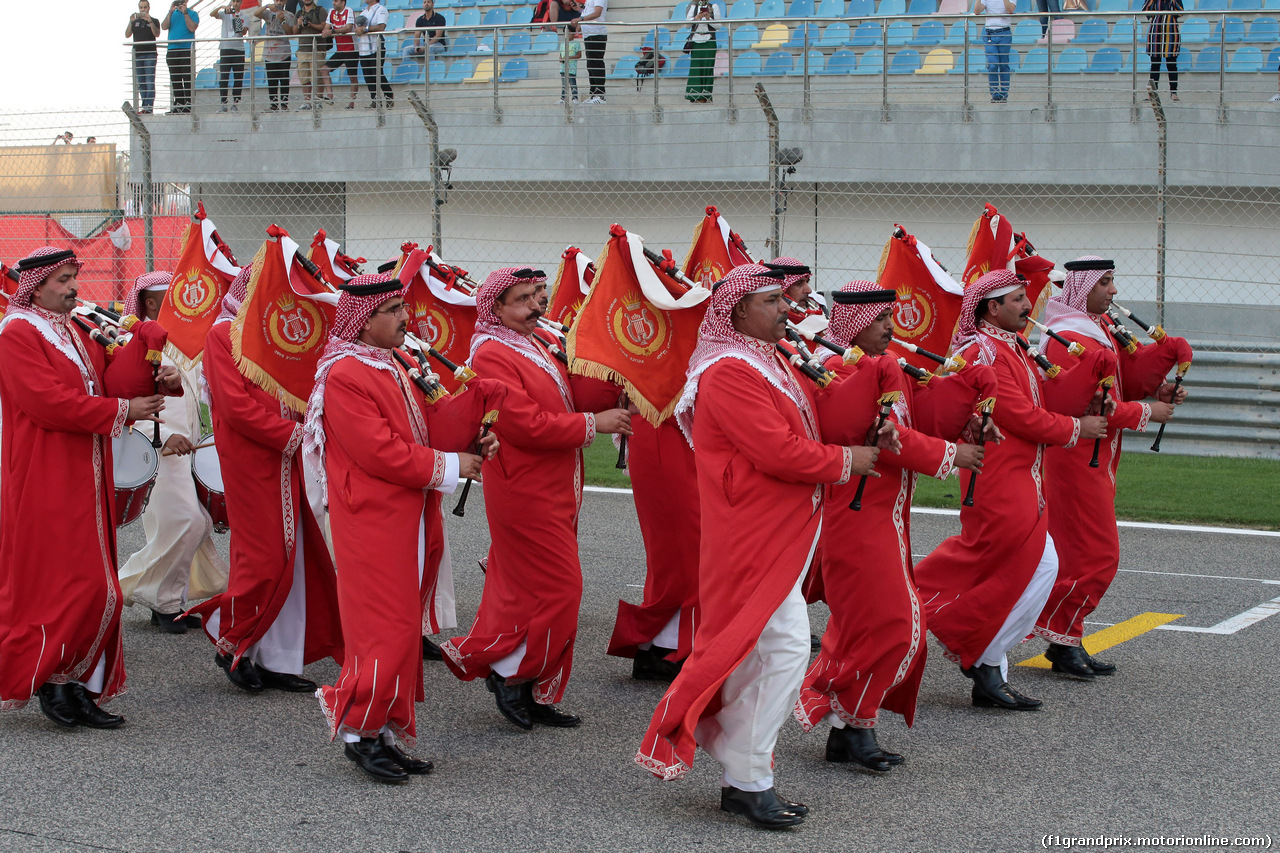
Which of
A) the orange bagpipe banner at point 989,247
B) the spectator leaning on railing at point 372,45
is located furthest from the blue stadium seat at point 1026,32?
the orange bagpipe banner at point 989,247

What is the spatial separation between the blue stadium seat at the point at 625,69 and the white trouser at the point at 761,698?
45.0ft

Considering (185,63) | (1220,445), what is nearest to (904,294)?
(1220,445)

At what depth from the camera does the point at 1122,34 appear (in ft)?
51.2

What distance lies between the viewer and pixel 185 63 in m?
18.9

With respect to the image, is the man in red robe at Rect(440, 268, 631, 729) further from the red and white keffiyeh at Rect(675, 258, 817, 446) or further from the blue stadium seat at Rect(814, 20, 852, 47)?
the blue stadium seat at Rect(814, 20, 852, 47)

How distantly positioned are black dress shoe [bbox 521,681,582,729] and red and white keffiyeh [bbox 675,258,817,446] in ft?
5.78

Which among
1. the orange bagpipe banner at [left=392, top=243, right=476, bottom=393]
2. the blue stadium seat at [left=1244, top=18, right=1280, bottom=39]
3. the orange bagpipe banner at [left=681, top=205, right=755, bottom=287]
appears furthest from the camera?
the blue stadium seat at [left=1244, top=18, right=1280, bottom=39]

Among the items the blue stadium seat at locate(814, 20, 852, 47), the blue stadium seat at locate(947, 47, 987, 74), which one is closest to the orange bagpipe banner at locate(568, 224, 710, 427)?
the blue stadium seat at locate(947, 47, 987, 74)

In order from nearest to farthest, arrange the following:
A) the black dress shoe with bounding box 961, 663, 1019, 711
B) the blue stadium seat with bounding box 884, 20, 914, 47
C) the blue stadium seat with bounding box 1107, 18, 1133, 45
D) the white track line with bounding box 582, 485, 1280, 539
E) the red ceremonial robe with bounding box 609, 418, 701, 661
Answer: the black dress shoe with bounding box 961, 663, 1019, 711, the red ceremonial robe with bounding box 609, 418, 701, 661, the white track line with bounding box 582, 485, 1280, 539, the blue stadium seat with bounding box 1107, 18, 1133, 45, the blue stadium seat with bounding box 884, 20, 914, 47

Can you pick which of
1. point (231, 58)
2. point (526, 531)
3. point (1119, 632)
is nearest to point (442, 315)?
point (526, 531)

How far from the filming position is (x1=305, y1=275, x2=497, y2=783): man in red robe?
5125mm

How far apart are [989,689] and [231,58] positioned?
15.2 meters

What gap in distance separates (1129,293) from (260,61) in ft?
38.0

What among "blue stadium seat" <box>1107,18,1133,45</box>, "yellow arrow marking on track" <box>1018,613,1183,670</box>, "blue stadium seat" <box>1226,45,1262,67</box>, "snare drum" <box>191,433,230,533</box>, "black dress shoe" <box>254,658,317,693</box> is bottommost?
"yellow arrow marking on track" <box>1018,613,1183,670</box>
